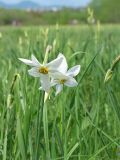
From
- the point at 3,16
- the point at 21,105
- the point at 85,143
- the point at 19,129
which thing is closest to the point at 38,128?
the point at 19,129

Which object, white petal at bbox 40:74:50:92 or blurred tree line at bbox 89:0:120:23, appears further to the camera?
blurred tree line at bbox 89:0:120:23

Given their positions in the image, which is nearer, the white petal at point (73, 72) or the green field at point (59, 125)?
the white petal at point (73, 72)

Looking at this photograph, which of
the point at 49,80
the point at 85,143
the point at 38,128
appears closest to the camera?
the point at 49,80

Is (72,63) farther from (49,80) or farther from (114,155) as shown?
(49,80)

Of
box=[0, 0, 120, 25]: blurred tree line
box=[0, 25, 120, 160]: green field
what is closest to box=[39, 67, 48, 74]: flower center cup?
box=[0, 25, 120, 160]: green field

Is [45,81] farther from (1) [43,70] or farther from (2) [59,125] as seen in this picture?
(2) [59,125]

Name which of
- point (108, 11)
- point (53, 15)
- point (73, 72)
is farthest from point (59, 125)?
point (108, 11)

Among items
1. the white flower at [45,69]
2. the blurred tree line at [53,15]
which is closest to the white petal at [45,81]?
the white flower at [45,69]

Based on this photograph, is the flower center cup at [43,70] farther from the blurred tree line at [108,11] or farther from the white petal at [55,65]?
the blurred tree line at [108,11]

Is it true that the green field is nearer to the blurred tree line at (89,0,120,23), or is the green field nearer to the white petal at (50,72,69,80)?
the white petal at (50,72,69,80)

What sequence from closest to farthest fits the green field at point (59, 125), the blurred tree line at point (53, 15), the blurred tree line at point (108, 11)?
1. the green field at point (59, 125)
2. the blurred tree line at point (53, 15)
3. the blurred tree line at point (108, 11)

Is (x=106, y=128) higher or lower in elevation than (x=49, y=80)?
lower
